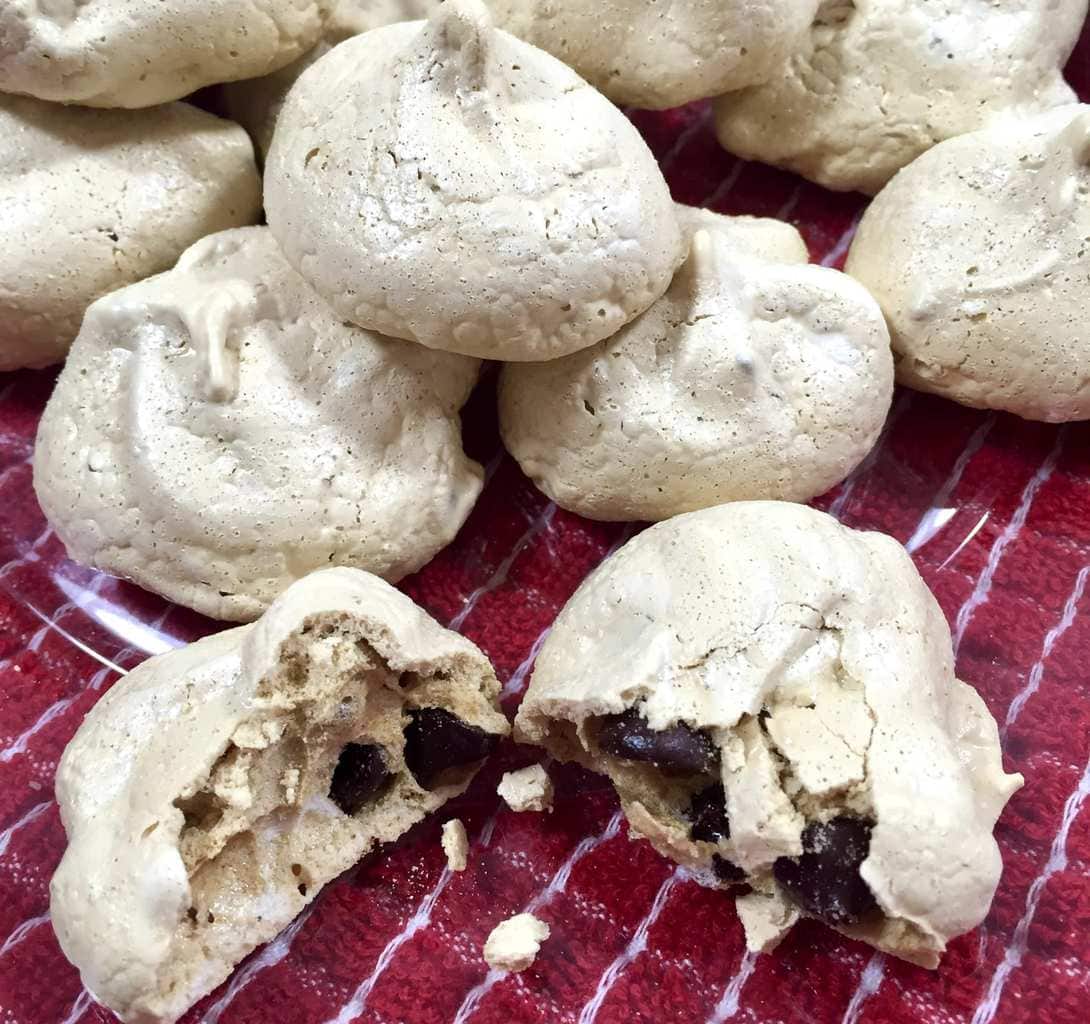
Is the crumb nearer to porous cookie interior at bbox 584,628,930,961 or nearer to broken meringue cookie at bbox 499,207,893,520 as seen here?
porous cookie interior at bbox 584,628,930,961

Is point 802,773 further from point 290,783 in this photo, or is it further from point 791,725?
point 290,783

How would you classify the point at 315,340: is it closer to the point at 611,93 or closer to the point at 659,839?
the point at 611,93

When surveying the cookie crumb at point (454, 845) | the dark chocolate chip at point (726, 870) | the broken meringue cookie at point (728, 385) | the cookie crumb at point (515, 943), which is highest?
the broken meringue cookie at point (728, 385)

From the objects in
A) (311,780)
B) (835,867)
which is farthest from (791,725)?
(311,780)

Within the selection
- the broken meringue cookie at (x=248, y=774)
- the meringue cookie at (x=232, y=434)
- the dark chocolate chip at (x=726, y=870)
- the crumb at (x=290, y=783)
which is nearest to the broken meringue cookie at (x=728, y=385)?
the meringue cookie at (x=232, y=434)

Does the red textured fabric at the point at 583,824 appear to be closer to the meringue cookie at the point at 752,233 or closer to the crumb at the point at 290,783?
the crumb at the point at 290,783

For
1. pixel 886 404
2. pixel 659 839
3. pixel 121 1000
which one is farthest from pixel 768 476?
pixel 121 1000
